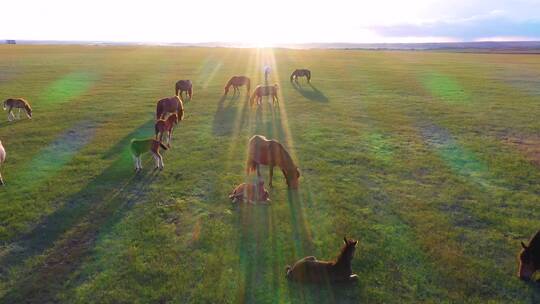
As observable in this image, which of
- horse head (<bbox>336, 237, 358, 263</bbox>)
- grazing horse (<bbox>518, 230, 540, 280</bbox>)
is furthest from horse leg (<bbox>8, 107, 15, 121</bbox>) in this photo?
grazing horse (<bbox>518, 230, 540, 280</bbox>)

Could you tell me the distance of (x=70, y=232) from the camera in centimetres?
888

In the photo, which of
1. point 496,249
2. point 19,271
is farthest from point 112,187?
point 496,249

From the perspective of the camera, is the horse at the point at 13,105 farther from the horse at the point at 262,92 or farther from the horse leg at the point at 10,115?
the horse at the point at 262,92

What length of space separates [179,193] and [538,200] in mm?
10427

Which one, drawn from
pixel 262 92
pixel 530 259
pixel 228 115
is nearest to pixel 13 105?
pixel 228 115

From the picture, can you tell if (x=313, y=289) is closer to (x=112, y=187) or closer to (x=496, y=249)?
(x=496, y=249)

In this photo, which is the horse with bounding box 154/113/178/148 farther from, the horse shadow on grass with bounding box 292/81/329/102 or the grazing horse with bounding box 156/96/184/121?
the horse shadow on grass with bounding box 292/81/329/102

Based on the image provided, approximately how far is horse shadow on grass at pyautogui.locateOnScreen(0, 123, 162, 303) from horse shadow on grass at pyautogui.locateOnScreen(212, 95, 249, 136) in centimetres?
607

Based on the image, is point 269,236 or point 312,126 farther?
point 312,126

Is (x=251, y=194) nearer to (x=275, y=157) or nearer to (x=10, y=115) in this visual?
(x=275, y=157)

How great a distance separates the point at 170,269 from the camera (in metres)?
7.55

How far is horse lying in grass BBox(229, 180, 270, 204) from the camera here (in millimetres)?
10320

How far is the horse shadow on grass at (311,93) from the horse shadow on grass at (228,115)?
5.05m

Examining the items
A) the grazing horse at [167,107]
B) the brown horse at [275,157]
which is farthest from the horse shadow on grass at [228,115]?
the brown horse at [275,157]
